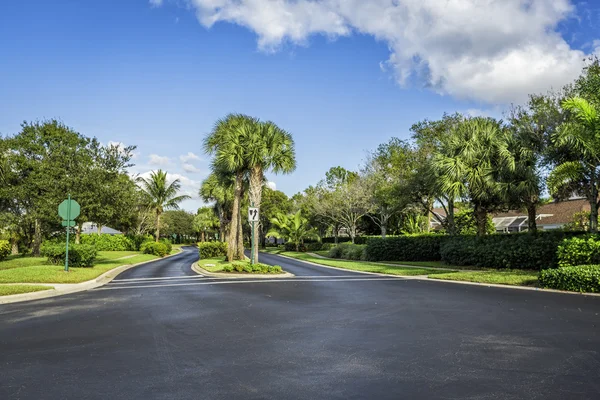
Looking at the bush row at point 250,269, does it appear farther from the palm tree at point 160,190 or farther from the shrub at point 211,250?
the palm tree at point 160,190

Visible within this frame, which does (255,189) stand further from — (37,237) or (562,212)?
(562,212)

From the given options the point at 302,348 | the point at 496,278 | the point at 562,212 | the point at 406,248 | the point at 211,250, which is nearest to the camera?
the point at 302,348

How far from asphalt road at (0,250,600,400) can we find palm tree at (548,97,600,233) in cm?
635

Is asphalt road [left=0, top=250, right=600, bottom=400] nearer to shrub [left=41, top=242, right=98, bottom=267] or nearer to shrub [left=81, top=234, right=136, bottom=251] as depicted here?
shrub [left=41, top=242, right=98, bottom=267]

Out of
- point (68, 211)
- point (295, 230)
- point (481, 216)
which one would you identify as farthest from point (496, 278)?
point (295, 230)

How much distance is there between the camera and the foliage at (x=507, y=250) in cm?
2036

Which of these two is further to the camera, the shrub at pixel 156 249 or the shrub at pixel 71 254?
the shrub at pixel 156 249

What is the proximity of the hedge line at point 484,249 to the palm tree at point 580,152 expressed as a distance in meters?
2.08

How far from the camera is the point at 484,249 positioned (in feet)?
76.5

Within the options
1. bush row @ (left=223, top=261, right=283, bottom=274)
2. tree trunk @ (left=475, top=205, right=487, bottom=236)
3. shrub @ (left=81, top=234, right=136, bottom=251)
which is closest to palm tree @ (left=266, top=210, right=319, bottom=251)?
shrub @ (left=81, top=234, right=136, bottom=251)

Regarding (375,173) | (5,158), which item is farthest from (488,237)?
(5,158)

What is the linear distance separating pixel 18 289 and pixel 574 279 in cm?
1697

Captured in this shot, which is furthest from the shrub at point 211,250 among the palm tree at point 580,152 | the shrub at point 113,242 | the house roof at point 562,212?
the house roof at point 562,212

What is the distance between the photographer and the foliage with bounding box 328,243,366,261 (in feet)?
112
